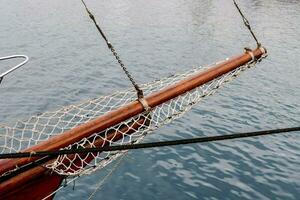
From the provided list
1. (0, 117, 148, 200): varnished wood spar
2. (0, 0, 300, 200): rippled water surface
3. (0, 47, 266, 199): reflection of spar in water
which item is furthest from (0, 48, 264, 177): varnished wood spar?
(0, 0, 300, 200): rippled water surface

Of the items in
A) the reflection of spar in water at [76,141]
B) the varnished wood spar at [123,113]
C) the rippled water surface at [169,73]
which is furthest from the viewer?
the rippled water surface at [169,73]

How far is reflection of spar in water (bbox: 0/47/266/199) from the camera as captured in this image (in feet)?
19.0

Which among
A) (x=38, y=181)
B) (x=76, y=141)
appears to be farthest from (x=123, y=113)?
(x=38, y=181)

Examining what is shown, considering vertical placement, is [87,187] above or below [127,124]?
below

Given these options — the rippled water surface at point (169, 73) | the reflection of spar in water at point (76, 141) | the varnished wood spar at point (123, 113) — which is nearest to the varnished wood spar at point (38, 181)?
the reflection of spar in water at point (76, 141)

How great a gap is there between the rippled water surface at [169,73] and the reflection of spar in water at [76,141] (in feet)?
22.7

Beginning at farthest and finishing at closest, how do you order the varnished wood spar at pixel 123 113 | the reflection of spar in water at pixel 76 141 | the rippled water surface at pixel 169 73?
the rippled water surface at pixel 169 73
the varnished wood spar at pixel 123 113
the reflection of spar in water at pixel 76 141

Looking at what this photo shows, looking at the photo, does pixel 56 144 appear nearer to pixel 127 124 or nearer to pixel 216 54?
pixel 127 124

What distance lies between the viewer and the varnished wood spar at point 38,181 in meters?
5.79

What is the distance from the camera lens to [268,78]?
28719 millimetres

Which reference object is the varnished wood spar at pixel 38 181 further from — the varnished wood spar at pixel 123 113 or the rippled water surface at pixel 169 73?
the rippled water surface at pixel 169 73

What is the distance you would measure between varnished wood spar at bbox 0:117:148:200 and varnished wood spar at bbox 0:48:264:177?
24 cm

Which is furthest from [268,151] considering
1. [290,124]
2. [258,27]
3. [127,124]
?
[258,27]

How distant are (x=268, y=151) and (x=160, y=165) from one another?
528cm
